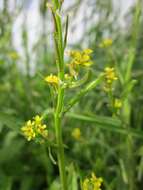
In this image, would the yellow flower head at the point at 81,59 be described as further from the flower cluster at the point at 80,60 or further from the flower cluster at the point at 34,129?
the flower cluster at the point at 34,129

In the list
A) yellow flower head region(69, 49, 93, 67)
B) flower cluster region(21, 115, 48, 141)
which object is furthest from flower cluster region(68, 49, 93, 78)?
flower cluster region(21, 115, 48, 141)

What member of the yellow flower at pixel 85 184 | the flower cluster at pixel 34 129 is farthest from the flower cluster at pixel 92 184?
the flower cluster at pixel 34 129

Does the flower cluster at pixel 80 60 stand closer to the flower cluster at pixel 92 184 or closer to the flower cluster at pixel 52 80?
the flower cluster at pixel 52 80

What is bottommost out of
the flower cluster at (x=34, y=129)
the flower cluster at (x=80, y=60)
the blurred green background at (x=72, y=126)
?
the blurred green background at (x=72, y=126)

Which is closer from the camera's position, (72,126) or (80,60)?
(80,60)

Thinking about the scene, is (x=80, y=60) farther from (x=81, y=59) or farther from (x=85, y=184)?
(x=85, y=184)

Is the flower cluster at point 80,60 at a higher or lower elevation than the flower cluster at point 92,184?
higher

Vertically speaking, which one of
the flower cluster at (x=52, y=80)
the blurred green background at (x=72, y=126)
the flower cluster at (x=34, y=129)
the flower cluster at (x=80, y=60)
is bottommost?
the blurred green background at (x=72, y=126)

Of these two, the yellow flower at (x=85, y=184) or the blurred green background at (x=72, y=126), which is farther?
the blurred green background at (x=72, y=126)

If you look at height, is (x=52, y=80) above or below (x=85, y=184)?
above

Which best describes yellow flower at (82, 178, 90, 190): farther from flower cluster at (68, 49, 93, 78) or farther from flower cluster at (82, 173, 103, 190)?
flower cluster at (68, 49, 93, 78)

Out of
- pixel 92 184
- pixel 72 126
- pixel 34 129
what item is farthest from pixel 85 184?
pixel 72 126

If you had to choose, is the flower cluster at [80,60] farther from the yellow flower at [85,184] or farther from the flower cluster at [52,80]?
the yellow flower at [85,184]

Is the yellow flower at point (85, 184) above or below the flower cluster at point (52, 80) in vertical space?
below
